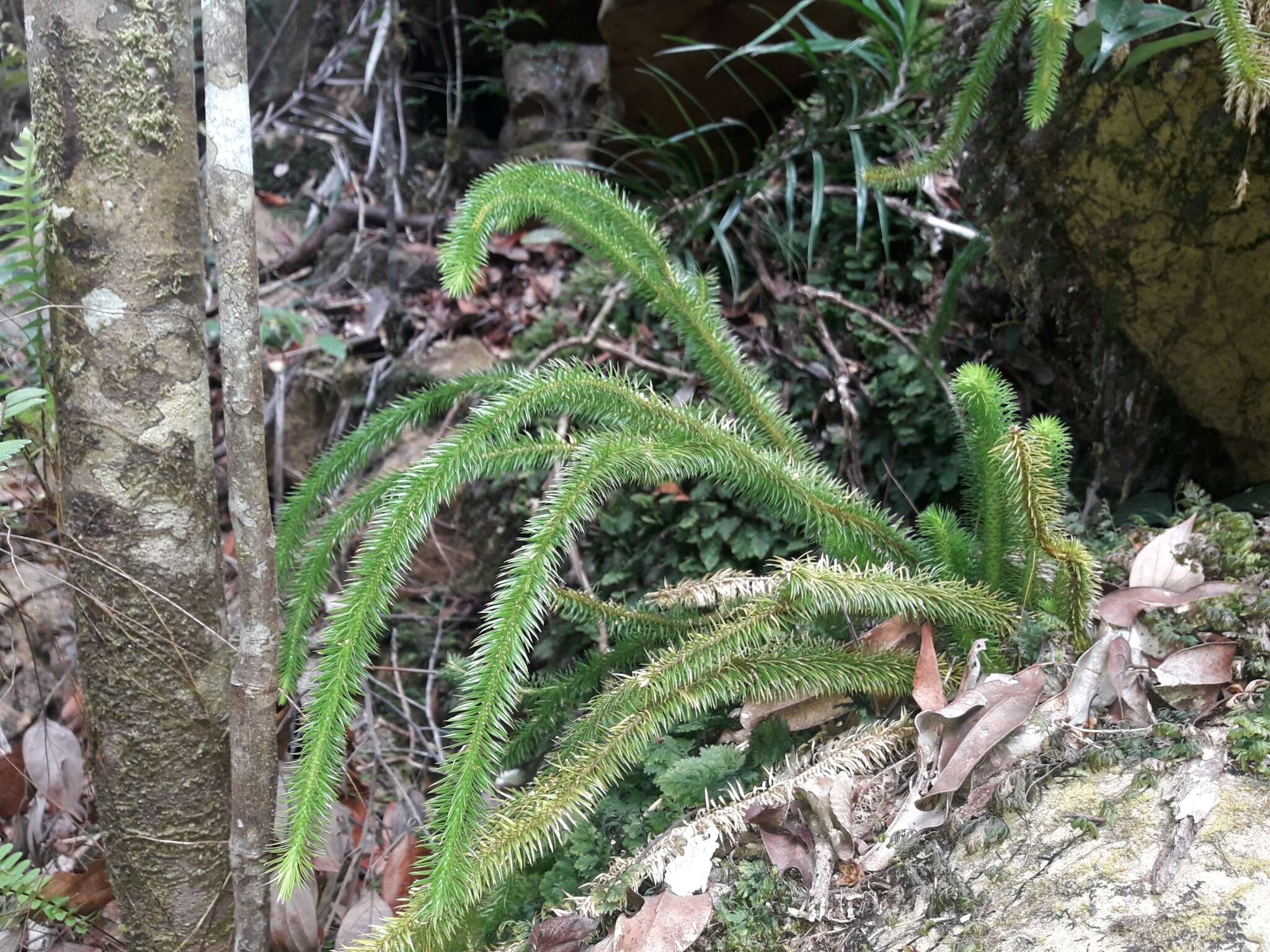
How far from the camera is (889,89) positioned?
10.2 ft

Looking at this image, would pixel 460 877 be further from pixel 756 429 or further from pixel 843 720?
pixel 756 429

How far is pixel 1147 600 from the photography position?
5.30 ft

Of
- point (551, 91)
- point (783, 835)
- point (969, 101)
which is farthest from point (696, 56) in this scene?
point (783, 835)

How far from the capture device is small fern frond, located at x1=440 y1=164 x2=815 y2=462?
1.89 m

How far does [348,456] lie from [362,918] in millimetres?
1022

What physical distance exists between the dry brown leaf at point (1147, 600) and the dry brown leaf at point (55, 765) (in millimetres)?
2308

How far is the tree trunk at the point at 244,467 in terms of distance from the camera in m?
1.48

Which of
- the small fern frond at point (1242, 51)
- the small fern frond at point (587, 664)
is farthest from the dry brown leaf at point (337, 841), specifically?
the small fern frond at point (1242, 51)

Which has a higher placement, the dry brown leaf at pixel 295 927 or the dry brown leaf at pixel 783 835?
the dry brown leaf at pixel 783 835

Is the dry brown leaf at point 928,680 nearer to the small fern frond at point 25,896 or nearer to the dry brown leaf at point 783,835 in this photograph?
the dry brown leaf at point 783,835

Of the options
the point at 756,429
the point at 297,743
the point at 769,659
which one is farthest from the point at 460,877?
the point at 756,429

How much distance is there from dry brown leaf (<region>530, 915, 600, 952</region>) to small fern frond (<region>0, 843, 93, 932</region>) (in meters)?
1.01

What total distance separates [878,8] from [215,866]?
3211 millimetres

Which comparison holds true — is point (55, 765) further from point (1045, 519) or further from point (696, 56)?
point (696, 56)
